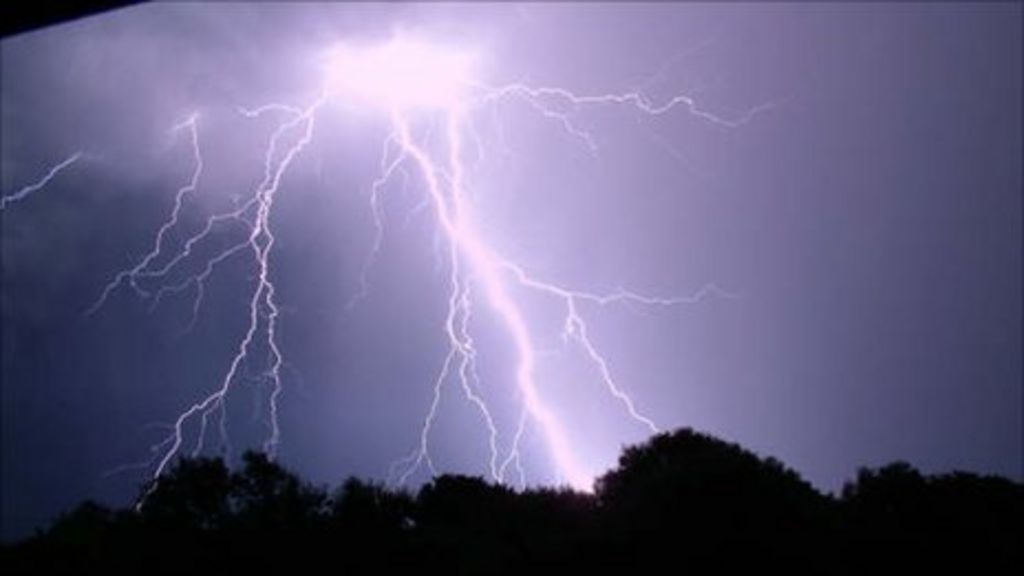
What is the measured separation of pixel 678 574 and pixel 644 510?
3.00m

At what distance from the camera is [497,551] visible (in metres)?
16.8

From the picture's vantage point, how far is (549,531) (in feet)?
63.1

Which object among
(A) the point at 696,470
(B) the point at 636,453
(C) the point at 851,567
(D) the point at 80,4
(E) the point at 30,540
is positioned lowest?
(D) the point at 80,4

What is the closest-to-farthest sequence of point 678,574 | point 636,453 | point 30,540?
1. point 678,574
2. point 30,540
3. point 636,453

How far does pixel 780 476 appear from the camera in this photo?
20.7 metres

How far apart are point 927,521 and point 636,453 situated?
11.0 m

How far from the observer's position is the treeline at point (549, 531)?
1564 centimetres

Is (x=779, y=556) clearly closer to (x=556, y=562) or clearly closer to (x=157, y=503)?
(x=556, y=562)

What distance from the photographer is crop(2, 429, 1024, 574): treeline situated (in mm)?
15641

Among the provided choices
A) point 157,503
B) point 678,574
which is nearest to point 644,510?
point 678,574

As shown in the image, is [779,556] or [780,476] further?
[780,476]

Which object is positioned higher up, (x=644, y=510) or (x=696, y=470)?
(x=696, y=470)

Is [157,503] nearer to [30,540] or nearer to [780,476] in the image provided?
[30,540]

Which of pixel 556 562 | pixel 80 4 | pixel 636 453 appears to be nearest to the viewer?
pixel 80 4
